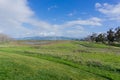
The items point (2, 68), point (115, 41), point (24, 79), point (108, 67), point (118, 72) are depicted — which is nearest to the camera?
point (24, 79)

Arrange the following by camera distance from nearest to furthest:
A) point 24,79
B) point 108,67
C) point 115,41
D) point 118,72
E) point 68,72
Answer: point 24,79 < point 68,72 < point 118,72 < point 108,67 < point 115,41

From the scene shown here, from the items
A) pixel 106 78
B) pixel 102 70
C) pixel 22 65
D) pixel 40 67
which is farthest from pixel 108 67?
pixel 22 65

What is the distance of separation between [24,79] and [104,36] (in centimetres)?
10241

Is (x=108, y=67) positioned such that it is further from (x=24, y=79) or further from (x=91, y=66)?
(x=24, y=79)

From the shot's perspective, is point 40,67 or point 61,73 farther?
point 40,67

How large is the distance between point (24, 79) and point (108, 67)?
12.7 m

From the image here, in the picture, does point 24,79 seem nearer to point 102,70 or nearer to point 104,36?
point 102,70

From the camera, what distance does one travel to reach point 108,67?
26.0 meters

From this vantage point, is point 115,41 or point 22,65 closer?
point 22,65

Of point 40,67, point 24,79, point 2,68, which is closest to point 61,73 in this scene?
point 40,67

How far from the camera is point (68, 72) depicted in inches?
853

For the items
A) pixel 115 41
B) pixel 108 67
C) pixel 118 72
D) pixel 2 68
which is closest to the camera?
pixel 2 68

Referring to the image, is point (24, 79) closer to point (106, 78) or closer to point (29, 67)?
point (29, 67)

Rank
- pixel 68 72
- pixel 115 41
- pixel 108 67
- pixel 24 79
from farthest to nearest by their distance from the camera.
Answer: pixel 115 41
pixel 108 67
pixel 68 72
pixel 24 79
